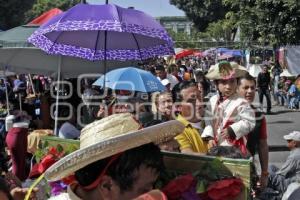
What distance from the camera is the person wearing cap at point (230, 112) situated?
4.18 m

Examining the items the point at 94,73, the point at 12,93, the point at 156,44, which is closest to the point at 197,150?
the point at 156,44

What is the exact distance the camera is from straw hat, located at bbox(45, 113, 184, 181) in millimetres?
2092

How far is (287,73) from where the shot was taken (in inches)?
795

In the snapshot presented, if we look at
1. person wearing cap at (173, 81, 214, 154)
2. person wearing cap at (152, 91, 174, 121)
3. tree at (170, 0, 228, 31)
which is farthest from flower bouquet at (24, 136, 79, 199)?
tree at (170, 0, 228, 31)

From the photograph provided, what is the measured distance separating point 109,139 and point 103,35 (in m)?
3.63

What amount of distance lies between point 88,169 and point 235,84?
254 cm

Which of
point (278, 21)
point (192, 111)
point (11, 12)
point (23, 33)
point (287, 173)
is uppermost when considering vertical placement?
point (11, 12)

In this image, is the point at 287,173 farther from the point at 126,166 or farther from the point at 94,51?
the point at 126,166

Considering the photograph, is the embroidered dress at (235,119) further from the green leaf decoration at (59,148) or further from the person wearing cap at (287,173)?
the person wearing cap at (287,173)

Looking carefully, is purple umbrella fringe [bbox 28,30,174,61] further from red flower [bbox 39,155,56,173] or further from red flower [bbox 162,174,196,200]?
red flower [bbox 162,174,196,200]

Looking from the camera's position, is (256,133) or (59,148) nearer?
(59,148)

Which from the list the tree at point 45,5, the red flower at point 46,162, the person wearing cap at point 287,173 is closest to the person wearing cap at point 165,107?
the red flower at point 46,162

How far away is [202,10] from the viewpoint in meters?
50.8

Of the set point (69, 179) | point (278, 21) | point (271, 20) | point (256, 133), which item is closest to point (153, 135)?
point (69, 179)
